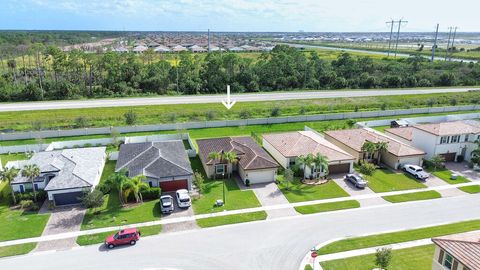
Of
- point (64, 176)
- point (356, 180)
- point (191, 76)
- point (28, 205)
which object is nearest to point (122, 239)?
point (64, 176)

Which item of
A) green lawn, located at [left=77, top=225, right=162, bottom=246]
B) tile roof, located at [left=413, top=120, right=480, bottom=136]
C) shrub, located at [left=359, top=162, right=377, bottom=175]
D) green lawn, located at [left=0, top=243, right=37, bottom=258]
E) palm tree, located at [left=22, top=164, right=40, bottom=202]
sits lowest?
green lawn, located at [left=0, top=243, right=37, bottom=258]

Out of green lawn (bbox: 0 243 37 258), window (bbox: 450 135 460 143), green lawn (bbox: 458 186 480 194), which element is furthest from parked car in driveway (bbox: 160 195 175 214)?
window (bbox: 450 135 460 143)

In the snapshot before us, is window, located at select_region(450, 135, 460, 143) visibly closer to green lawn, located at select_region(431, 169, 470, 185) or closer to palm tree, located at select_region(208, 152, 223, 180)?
green lawn, located at select_region(431, 169, 470, 185)

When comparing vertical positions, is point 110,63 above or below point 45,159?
above

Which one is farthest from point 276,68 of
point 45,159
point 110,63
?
point 45,159

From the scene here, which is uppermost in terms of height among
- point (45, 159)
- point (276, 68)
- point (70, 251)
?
point (276, 68)

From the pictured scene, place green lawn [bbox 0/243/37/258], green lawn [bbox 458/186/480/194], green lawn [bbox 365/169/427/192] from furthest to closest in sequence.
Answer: green lawn [bbox 365/169/427/192] < green lawn [bbox 458/186/480/194] < green lawn [bbox 0/243/37/258]

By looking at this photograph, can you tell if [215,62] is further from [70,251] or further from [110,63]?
A: [70,251]
